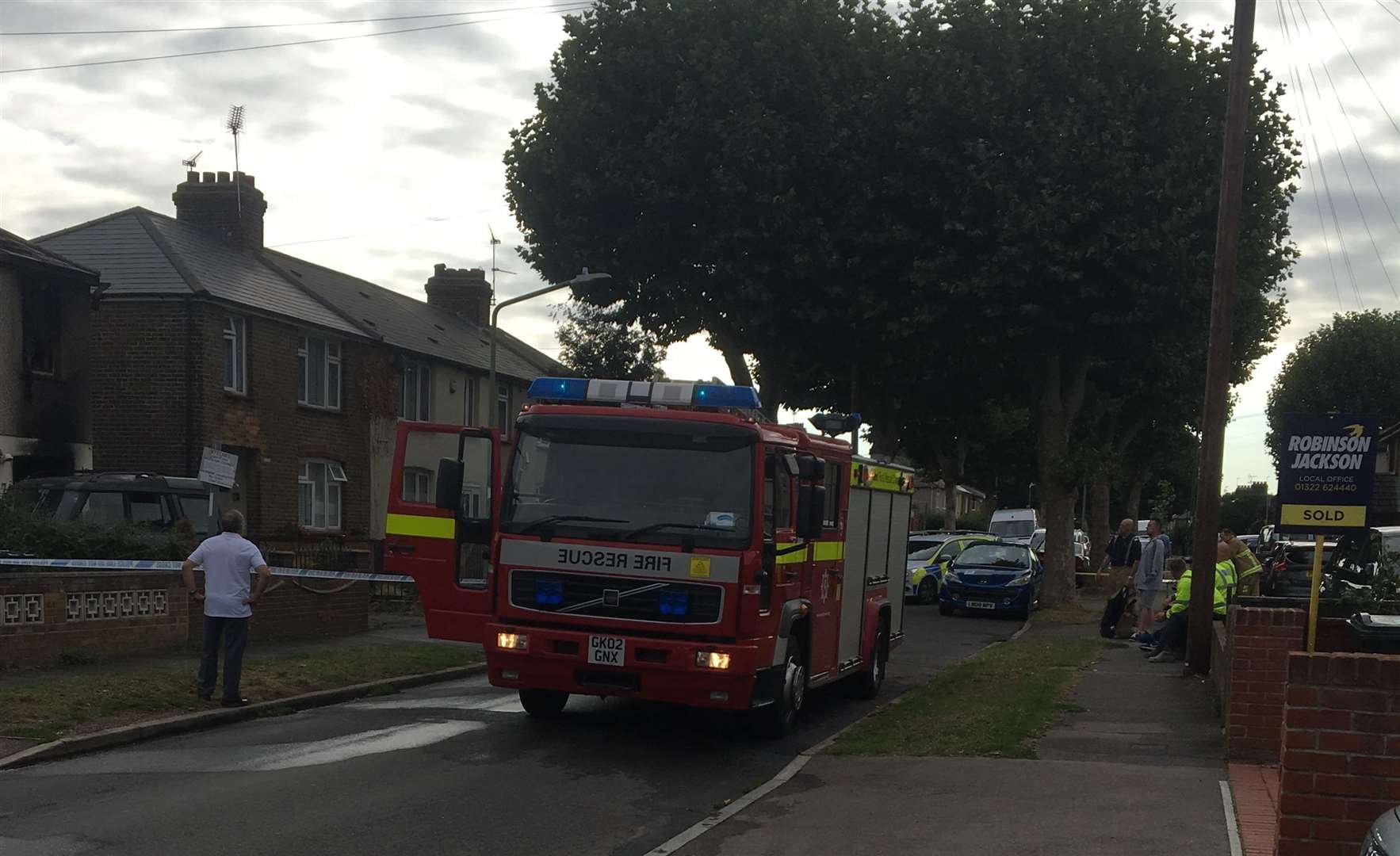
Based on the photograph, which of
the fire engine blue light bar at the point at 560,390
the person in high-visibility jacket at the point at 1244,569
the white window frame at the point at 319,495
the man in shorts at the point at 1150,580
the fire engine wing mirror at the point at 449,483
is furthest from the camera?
the white window frame at the point at 319,495

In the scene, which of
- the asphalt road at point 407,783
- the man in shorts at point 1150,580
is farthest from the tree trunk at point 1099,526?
the asphalt road at point 407,783

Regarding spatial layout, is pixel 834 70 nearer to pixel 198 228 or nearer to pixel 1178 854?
pixel 198 228

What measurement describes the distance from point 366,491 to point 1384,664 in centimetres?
3015

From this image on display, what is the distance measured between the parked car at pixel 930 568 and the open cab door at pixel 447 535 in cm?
1981

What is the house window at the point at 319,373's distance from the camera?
3125 centimetres

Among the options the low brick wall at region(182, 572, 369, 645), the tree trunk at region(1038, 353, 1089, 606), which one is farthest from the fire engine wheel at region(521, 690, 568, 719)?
the tree trunk at region(1038, 353, 1089, 606)

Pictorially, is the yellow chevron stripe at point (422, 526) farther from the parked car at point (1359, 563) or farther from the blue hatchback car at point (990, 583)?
the blue hatchback car at point (990, 583)

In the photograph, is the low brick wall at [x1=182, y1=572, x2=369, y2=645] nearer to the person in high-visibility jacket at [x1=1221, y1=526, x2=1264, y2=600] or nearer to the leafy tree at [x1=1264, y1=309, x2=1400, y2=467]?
the person in high-visibility jacket at [x1=1221, y1=526, x2=1264, y2=600]

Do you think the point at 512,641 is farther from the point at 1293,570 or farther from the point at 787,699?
the point at 1293,570

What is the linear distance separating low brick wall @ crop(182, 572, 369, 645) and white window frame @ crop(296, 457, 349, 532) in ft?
41.2

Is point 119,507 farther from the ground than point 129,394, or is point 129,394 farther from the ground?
point 129,394

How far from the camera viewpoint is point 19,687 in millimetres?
11961

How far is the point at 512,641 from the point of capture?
35.1ft

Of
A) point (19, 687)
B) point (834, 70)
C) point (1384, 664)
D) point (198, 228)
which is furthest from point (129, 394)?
point (1384, 664)
